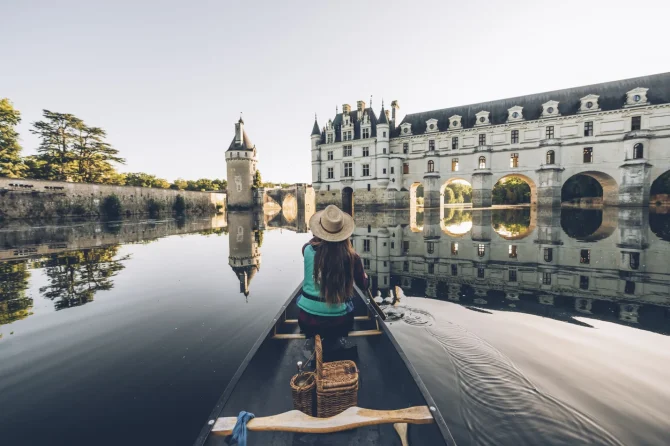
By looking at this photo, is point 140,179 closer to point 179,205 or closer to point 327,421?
point 179,205

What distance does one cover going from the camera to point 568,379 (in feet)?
11.5

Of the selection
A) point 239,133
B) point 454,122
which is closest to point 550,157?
point 454,122

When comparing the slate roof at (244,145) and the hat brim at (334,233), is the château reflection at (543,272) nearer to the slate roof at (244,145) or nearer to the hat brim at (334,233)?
the hat brim at (334,233)

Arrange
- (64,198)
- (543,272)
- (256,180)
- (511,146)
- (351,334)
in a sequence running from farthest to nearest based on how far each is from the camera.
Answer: (256,180), (511,146), (64,198), (543,272), (351,334)

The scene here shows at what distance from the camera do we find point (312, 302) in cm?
361

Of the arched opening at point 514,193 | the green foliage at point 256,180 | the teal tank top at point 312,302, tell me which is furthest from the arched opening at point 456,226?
the green foliage at point 256,180

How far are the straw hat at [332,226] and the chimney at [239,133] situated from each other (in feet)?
151

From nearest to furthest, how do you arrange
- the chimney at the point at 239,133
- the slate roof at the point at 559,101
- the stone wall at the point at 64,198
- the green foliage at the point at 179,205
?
1. the stone wall at the point at 64,198
2. the slate roof at the point at 559,101
3. the green foliage at the point at 179,205
4. the chimney at the point at 239,133

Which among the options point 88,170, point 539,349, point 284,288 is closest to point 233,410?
point 539,349

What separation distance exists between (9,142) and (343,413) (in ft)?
149

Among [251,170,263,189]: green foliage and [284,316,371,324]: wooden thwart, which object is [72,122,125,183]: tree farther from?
[284,316,371,324]: wooden thwart

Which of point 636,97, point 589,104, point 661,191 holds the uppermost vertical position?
point 589,104

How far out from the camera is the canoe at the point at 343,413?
2166 millimetres

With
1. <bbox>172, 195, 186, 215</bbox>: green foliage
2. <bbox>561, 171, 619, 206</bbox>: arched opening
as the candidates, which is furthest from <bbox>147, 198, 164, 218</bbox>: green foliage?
<bbox>561, 171, 619, 206</bbox>: arched opening
